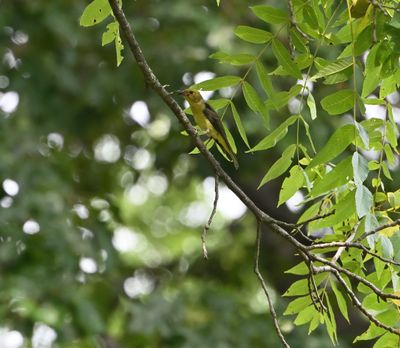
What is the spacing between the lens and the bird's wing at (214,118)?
10.6 feet

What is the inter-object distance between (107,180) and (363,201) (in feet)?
22.1

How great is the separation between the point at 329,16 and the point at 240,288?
22.3 feet

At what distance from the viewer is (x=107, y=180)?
9.25 metres

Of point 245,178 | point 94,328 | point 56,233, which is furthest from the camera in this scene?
point 245,178

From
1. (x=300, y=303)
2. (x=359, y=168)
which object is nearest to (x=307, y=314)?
(x=300, y=303)

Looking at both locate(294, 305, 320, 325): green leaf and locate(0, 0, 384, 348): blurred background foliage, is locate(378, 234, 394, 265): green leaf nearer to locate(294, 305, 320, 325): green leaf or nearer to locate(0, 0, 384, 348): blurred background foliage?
locate(294, 305, 320, 325): green leaf

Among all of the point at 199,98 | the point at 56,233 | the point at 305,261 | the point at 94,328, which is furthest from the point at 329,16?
the point at 56,233

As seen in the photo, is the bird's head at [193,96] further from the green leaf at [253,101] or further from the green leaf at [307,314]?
the green leaf at [307,314]

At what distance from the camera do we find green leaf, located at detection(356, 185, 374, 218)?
8.57 feet

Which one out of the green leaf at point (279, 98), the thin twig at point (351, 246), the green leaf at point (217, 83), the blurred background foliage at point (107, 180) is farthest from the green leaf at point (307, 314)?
the blurred background foliage at point (107, 180)

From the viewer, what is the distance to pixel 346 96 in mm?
2799

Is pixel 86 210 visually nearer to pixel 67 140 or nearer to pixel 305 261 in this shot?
pixel 67 140

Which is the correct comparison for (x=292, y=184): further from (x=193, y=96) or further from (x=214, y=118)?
(x=193, y=96)

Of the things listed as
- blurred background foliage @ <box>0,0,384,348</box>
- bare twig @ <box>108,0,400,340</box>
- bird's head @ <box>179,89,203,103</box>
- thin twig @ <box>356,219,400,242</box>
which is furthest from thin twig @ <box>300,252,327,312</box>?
blurred background foliage @ <box>0,0,384,348</box>
